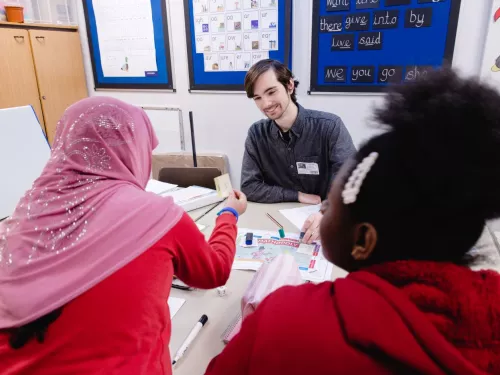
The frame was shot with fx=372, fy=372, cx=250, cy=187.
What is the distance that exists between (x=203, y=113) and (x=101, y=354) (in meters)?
2.50

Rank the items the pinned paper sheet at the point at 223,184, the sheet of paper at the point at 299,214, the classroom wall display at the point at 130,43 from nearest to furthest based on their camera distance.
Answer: the sheet of paper at the point at 299,214 → the pinned paper sheet at the point at 223,184 → the classroom wall display at the point at 130,43

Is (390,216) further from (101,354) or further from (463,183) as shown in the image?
(101,354)

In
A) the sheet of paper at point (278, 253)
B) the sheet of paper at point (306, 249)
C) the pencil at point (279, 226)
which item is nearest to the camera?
the sheet of paper at point (278, 253)

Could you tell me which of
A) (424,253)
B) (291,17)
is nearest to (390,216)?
(424,253)

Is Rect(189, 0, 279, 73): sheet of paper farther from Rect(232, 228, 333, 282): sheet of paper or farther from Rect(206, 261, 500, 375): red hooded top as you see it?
Rect(206, 261, 500, 375): red hooded top

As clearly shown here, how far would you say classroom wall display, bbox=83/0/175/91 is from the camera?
292 cm

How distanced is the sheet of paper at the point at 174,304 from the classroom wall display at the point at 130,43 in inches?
91.5

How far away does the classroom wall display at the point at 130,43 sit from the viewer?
292 cm

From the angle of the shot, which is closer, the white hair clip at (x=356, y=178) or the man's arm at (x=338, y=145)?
the white hair clip at (x=356, y=178)

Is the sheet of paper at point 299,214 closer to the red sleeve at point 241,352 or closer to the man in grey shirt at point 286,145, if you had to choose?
the man in grey shirt at point 286,145

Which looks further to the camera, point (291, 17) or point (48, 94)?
point (48, 94)

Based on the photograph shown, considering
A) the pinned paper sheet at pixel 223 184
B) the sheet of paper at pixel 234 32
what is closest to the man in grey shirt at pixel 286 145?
the pinned paper sheet at pixel 223 184

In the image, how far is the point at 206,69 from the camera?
2906 mm

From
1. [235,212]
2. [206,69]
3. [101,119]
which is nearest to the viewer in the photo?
[101,119]
